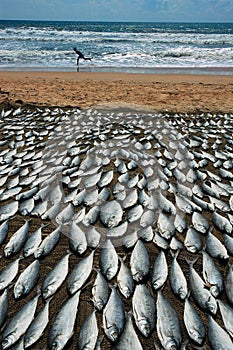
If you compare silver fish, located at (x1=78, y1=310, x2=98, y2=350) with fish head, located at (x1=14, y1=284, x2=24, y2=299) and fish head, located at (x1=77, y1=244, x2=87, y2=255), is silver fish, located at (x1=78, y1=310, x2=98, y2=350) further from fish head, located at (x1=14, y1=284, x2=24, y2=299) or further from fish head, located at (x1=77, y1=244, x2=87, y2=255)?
fish head, located at (x1=77, y1=244, x2=87, y2=255)

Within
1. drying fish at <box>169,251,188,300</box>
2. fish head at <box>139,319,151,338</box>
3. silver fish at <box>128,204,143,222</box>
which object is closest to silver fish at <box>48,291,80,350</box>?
fish head at <box>139,319,151,338</box>

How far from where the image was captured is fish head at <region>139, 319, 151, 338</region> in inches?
87.2

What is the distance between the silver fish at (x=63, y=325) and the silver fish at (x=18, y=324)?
19cm

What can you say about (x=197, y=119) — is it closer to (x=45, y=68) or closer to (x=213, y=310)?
(x=213, y=310)

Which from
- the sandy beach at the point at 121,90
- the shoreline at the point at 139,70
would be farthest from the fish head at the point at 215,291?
the shoreline at the point at 139,70

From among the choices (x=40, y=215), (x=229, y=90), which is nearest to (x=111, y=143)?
(x=40, y=215)

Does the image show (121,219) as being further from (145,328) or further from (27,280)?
(145,328)

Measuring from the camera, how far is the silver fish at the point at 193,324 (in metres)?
2.20

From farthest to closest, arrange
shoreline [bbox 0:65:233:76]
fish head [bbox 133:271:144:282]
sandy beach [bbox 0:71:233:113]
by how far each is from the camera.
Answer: shoreline [bbox 0:65:233:76]
sandy beach [bbox 0:71:233:113]
fish head [bbox 133:271:144:282]

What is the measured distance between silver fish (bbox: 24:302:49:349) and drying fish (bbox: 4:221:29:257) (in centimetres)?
76

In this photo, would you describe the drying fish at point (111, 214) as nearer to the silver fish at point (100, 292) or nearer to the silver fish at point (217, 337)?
the silver fish at point (100, 292)

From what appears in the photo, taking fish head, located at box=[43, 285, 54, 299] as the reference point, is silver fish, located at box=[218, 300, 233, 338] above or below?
above

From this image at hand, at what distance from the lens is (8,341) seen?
2143mm

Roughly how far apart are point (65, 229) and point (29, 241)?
374 millimetres
